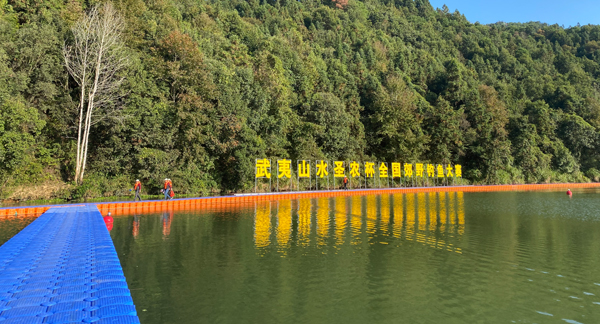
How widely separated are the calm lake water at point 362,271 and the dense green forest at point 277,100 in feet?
29.6

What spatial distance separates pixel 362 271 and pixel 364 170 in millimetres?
22813

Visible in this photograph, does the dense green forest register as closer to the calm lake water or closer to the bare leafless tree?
the bare leafless tree

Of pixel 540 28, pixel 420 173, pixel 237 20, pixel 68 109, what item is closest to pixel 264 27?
pixel 237 20

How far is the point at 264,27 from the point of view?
45.6 metres

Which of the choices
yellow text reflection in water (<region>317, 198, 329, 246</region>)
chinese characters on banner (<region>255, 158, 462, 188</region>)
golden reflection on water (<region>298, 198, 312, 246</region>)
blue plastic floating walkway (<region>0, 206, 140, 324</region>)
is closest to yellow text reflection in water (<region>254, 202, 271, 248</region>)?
golden reflection on water (<region>298, 198, 312, 246</region>)

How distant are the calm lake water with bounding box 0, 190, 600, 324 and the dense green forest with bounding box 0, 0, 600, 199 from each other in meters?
9.01

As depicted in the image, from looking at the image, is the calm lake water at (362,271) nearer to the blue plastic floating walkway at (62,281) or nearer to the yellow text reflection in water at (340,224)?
the yellow text reflection in water at (340,224)

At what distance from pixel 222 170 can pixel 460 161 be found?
1024 inches

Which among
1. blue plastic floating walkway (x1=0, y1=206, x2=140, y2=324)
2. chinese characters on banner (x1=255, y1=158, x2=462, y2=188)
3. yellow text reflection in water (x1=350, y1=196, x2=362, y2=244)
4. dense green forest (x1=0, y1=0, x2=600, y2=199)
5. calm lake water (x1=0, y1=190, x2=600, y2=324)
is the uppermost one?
dense green forest (x1=0, y1=0, x2=600, y2=199)

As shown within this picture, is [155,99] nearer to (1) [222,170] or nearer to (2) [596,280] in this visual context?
(1) [222,170]

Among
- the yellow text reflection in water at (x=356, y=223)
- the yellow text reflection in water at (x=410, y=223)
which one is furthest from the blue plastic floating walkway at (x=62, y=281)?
the yellow text reflection in water at (x=410, y=223)

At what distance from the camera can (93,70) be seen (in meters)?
19.9

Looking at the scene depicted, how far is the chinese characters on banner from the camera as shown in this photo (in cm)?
2291

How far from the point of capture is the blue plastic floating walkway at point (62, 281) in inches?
136
